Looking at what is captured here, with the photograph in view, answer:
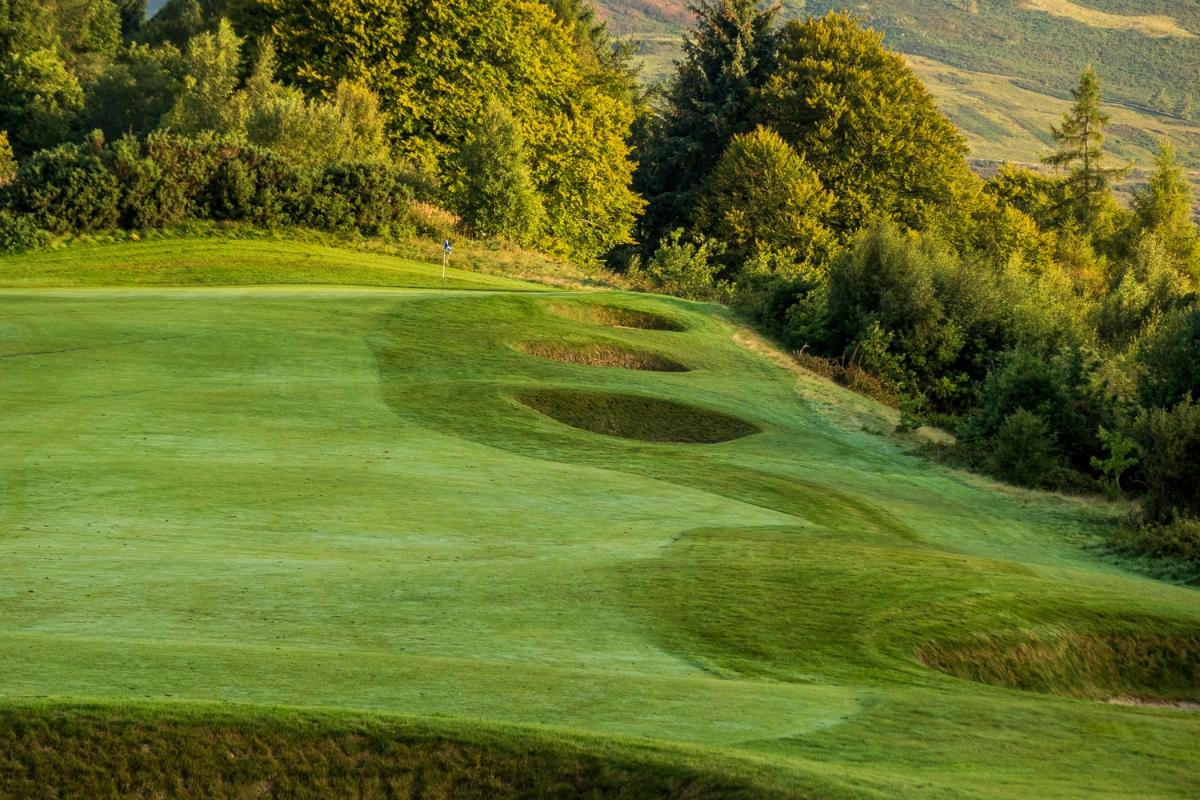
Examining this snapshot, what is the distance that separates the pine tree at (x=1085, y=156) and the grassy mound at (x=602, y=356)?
7152 centimetres

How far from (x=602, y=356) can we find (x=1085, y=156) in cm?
8033

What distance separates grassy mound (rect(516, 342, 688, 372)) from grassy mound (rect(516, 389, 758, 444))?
13.4ft

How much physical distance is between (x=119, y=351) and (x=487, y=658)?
15959mm

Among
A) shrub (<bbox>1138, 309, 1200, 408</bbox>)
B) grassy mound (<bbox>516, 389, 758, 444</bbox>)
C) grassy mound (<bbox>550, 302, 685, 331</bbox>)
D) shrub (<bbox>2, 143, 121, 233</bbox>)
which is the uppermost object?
shrub (<bbox>1138, 309, 1200, 408</bbox>)

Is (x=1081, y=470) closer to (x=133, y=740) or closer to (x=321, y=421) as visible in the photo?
(x=321, y=421)

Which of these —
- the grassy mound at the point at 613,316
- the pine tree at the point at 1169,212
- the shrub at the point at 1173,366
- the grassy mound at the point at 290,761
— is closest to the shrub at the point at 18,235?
the grassy mound at the point at 613,316

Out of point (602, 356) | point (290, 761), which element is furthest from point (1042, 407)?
point (290, 761)

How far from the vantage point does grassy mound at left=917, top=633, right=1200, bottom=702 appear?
11422mm

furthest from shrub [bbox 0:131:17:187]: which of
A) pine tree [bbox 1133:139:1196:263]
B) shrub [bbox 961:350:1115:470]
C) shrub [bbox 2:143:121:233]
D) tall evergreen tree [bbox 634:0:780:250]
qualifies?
pine tree [bbox 1133:139:1196:263]

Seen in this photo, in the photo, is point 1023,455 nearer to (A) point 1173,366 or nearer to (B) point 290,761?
(A) point 1173,366

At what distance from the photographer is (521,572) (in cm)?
1166

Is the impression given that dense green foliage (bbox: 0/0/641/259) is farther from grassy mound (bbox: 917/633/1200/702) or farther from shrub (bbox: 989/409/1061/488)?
grassy mound (bbox: 917/633/1200/702)

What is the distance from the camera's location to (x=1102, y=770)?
7258 millimetres

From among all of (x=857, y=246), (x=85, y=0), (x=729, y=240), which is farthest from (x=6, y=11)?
(x=857, y=246)
